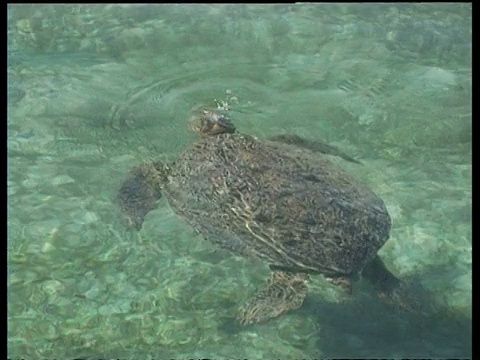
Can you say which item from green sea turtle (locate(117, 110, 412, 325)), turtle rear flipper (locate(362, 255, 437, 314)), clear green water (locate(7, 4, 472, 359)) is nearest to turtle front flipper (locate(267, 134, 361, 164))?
clear green water (locate(7, 4, 472, 359))

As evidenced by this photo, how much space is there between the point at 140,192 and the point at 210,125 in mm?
746

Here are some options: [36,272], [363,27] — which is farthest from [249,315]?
[363,27]

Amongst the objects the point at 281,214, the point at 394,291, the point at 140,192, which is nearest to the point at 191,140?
the point at 140,192

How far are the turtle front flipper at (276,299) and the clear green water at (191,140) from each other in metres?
0.14

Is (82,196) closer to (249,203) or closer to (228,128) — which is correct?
(228,128)

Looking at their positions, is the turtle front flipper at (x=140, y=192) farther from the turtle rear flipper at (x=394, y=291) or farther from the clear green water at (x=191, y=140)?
the turtle rear flipper at (x=394, y=291)

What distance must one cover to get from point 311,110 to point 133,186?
6.05 ft

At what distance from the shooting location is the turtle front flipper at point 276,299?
4.31 meters

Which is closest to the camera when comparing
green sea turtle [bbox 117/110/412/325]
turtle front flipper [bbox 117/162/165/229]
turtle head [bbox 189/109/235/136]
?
green sea turtle [bbox 117/110/412/325]

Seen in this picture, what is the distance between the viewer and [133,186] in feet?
17.3

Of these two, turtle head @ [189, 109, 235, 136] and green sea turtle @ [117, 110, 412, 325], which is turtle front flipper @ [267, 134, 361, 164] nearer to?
turtle head @ [189, 109, 235, 136]

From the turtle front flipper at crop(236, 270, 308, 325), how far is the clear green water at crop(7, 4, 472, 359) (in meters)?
0.14

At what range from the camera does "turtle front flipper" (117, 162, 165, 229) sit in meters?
5.10

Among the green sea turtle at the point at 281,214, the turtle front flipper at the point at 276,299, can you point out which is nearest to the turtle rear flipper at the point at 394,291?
the green sea turtle at the point at 281,214
